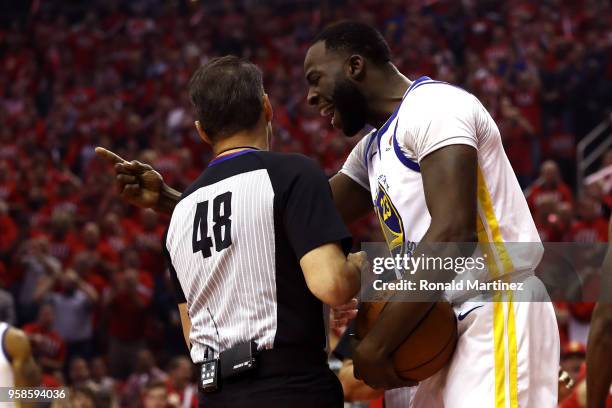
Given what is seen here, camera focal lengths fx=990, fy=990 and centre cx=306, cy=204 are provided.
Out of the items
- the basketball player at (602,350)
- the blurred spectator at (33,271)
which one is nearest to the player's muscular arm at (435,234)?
the basketball player at (602,350)

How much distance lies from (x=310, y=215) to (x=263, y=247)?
186mm

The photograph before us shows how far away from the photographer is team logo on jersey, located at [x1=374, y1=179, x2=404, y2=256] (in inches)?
133

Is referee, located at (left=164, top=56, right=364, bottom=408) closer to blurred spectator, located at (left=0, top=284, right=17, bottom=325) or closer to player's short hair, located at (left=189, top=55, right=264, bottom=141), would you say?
player's short hair, located at (left=189, top=55, right=264, bottom=141)

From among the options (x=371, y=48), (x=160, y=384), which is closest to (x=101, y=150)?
(x=371, y=48)

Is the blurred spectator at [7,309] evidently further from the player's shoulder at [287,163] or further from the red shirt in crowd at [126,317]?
the player's shoulder at [287,163]

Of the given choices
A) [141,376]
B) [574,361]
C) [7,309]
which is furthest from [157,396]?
[574,361]

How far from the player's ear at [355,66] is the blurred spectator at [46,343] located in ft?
24.8

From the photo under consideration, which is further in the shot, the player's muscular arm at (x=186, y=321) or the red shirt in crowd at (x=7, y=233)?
the red shirt in crowd at (x=7, y=233)

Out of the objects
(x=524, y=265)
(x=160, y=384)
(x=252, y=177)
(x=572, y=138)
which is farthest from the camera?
(x=572, y=138)

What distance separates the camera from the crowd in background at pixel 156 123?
1054cm

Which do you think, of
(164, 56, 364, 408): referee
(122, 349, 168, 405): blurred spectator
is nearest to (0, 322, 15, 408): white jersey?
(164, 56, 364, 408): referee

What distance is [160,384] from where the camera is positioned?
28.5 ft

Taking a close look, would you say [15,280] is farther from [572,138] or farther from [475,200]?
A: [475,200]

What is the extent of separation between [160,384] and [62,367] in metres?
2.33
